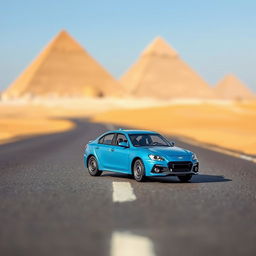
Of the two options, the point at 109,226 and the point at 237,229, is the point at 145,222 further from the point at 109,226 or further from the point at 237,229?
the point at 237,229

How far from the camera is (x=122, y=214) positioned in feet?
→ 29.2

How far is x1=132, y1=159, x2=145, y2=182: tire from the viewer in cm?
1299

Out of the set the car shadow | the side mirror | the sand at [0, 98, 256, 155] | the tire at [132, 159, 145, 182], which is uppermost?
the side mirror

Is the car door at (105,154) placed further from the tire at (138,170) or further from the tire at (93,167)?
the tire at (138,170)

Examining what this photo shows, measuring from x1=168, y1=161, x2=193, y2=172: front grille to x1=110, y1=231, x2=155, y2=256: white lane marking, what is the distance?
5.29m

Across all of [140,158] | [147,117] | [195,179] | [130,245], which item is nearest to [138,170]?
[140,158]

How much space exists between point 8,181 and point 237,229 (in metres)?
6.85

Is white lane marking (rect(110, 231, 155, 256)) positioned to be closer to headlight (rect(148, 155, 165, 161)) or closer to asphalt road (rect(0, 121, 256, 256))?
asphalt road (rect(0, 121, 256, 256))

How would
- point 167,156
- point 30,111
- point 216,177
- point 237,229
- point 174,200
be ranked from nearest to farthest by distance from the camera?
1. point 237,229
2. point 174,200
3. point 167,156
4. point 216,177
5. point 30,111

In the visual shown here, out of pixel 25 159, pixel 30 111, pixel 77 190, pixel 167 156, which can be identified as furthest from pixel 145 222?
pixel 30 111

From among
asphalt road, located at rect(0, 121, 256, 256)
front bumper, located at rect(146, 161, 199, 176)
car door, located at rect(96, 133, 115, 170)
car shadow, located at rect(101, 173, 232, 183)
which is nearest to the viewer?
asphalt road, located at rect(0, 121, 256, 256)

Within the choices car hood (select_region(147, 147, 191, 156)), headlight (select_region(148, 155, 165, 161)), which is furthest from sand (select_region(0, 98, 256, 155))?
headlight (select_region(148, 155, 165, 161))

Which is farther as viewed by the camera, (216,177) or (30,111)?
(30,111)

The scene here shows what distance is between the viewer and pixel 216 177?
1441cm
